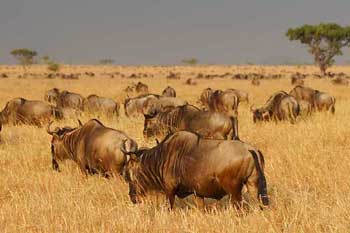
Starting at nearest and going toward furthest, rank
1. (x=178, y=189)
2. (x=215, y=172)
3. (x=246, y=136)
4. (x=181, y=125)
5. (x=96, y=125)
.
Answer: (x=215, y=172), (x=178, y=189), (x=96, y=125), (x=181, y=125), (x=246, y=136)

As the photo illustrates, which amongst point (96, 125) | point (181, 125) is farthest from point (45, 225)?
point (181, 125)

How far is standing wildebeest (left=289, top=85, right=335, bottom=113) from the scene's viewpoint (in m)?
17.2

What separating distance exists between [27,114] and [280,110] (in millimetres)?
7532

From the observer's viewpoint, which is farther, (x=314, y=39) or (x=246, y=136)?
(x=314, y=39)

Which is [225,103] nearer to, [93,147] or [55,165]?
[55,165]

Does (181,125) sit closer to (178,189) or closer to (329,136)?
(329,136)

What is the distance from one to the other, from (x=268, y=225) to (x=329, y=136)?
21.0 ft

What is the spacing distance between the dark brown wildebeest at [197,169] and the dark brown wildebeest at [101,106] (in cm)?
1031

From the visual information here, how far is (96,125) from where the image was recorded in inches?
317

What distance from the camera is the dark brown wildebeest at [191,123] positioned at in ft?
31.6

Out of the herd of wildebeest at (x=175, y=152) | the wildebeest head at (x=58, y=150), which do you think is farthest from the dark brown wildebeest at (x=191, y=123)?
the wildebeest head at (x=58, y=150)

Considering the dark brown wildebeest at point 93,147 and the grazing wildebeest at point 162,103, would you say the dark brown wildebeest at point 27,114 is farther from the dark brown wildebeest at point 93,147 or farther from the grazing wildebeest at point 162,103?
the dark brown wildebeest at point 93,147

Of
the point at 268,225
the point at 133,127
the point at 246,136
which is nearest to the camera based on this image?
the point at 268,225

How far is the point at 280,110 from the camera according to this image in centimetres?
1446
